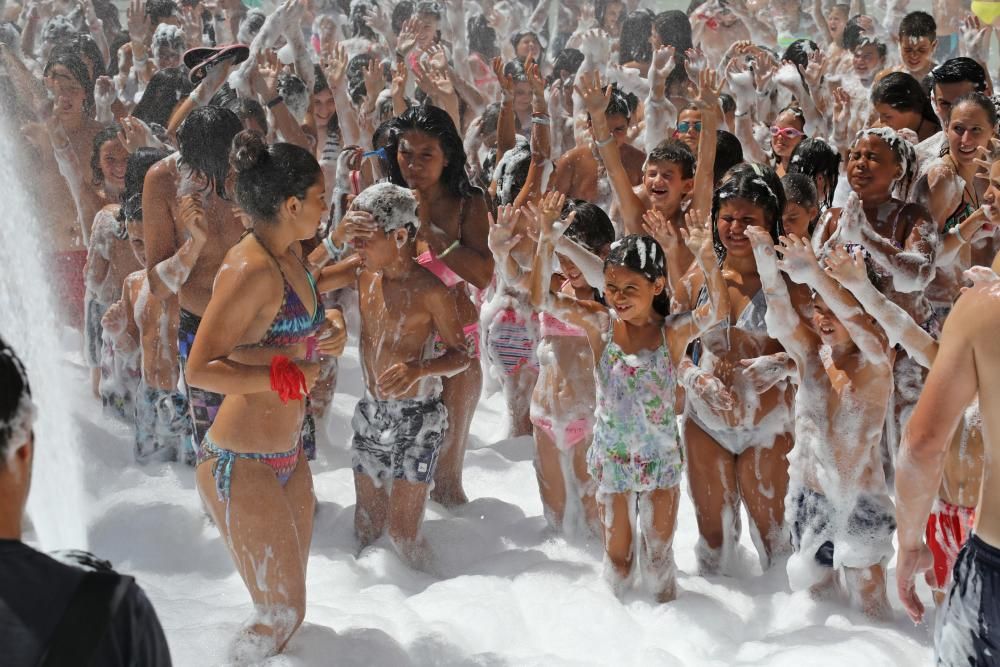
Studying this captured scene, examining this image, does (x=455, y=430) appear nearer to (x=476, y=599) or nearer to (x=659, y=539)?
(x=476, y=599)

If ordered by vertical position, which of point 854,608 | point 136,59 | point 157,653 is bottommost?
point 854,608

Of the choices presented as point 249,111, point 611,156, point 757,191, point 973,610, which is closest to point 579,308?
point 757,191

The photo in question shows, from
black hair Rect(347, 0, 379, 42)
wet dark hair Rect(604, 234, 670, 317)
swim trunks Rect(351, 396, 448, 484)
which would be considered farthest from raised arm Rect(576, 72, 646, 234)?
black hair Rect(347, 0, 379, 42)

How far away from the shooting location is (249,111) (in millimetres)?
6039

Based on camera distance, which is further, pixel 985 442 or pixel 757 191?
pixel 757 191

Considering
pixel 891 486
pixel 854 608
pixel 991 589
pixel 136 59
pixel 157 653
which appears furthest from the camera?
pixel 136 59

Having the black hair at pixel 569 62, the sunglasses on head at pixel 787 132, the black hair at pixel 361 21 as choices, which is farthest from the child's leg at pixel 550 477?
the black hair at pixel 361 21

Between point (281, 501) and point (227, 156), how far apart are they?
1678 mm

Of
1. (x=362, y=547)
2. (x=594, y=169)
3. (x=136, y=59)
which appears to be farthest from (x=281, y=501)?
(x=136, y=59)

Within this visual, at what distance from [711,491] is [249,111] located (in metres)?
3.37

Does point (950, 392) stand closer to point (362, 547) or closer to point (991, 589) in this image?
point (991, 589)

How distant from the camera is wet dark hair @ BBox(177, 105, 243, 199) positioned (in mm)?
4430

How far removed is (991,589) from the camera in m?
2.31

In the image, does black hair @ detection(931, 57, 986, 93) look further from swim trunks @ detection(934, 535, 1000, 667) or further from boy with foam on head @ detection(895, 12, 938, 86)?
swim trunks @ detection(934, 535, 1000, 667)
